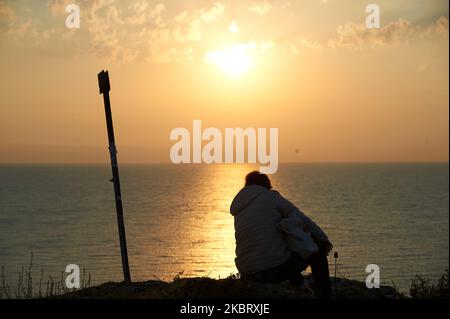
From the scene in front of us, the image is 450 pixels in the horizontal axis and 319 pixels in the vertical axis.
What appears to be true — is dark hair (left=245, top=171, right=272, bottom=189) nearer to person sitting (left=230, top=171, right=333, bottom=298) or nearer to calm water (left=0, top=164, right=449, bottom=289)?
person sitting (left=230, top=171, right=333, bottom=298)

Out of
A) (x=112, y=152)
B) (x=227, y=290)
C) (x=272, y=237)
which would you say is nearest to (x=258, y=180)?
(x=272, y=237)

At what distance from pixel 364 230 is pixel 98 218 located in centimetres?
3365

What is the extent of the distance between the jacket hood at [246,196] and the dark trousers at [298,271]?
37.0 inches

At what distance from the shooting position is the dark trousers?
899cm

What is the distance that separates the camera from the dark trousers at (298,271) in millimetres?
8992

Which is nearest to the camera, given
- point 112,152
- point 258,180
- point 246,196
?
point 246,196

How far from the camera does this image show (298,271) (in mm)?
9094

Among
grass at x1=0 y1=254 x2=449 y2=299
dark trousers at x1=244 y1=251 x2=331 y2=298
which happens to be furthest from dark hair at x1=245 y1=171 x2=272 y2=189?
grass at x1=0 y1=254 x2=449 y2=299

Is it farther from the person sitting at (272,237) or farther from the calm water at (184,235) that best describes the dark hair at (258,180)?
the calm water at (184,235)

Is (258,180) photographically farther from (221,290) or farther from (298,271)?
(221,290)

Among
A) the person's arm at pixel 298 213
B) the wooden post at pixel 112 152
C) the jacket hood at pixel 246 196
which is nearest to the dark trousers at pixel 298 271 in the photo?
the person's arm at pixel 298 213

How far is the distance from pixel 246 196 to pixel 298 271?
128 centimetres

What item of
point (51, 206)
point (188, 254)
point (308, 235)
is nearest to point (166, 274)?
point (188, 254)
